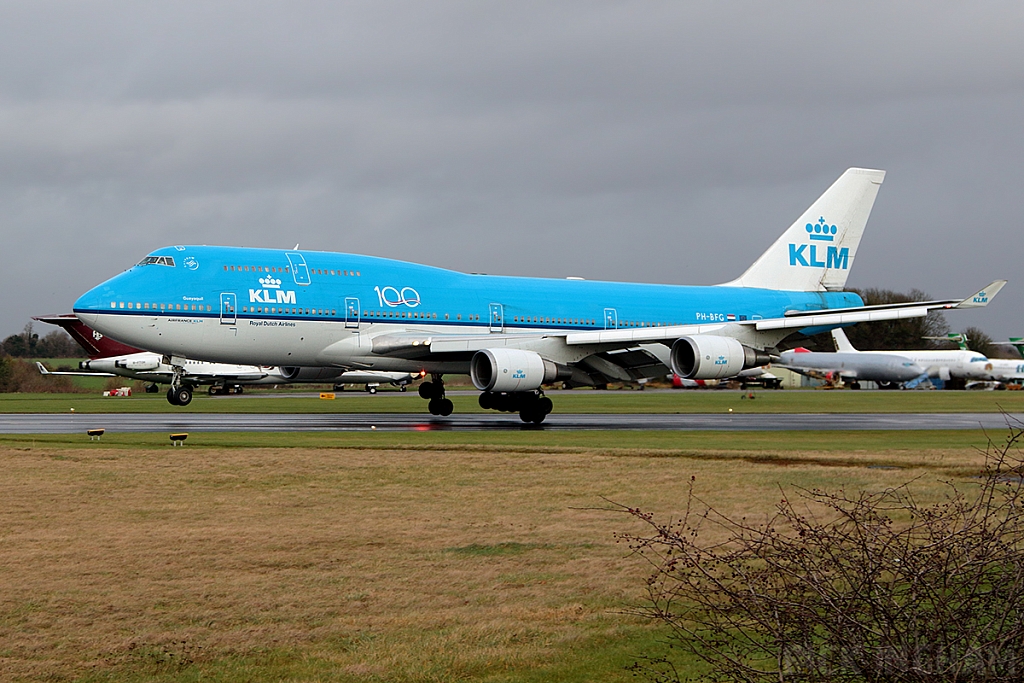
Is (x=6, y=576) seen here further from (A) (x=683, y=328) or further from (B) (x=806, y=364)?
(B) (x=806, y=364)

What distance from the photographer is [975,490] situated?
13211mm

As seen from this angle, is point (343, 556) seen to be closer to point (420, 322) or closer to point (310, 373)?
point (420, 322)

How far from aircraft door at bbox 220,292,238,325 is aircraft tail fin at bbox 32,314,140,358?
24721 millimetres

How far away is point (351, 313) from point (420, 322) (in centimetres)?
230

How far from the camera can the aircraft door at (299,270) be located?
1221 inches

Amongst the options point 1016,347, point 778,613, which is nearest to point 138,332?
point 778,613

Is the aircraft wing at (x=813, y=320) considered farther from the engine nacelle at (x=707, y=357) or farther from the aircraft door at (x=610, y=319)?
the aircraft door at (x=610, y=319)

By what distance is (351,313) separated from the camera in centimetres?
3144

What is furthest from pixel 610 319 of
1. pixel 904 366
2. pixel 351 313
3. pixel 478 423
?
pixel 904 366

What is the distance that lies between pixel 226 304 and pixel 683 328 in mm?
13831

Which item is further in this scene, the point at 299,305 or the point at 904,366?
the point at 904,366

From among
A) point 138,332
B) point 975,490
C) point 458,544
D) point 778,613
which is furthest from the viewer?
point 138,332

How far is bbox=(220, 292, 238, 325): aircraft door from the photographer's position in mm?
29859

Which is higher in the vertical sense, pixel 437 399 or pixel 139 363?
pixel 139 363
